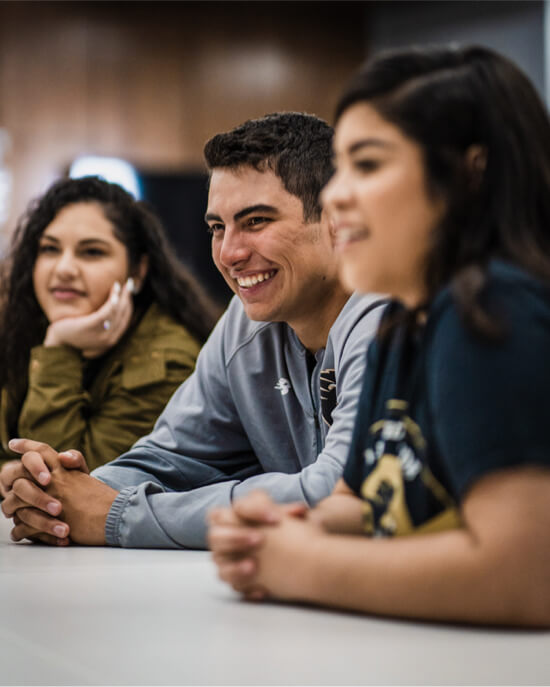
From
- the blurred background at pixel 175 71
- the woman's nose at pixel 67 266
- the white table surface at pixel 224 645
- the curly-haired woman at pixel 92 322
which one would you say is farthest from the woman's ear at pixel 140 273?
the blurred background at pixel 175 71

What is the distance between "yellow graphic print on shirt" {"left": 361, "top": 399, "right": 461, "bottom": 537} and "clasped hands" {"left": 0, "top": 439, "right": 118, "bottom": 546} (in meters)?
0.58

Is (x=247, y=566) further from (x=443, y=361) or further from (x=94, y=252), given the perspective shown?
(x=94, y=252)

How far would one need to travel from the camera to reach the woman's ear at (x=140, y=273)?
2180 millimetres

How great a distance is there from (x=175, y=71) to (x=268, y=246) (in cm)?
415

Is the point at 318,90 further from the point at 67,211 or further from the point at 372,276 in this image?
the point at 372,276

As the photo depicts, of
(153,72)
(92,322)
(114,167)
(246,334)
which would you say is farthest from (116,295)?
(153,72)

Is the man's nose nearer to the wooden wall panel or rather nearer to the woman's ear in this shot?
the woman's ear


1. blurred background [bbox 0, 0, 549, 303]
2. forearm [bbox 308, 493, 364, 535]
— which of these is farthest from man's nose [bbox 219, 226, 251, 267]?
blurred background [bbox 0, 0, 549, 303]

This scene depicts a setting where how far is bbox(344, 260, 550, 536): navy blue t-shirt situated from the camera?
2.26ft

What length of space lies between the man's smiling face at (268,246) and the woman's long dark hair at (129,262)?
0.67 m

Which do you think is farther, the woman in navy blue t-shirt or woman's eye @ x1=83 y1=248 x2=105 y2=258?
woman's eye @ x1=83 y1=248 x2=105 y2=258

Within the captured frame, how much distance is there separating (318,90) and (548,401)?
16.8 ft

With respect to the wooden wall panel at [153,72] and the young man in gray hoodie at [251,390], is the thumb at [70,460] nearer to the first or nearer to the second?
the young man in gray hoodie at [251,390]

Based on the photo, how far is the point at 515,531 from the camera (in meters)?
0.68
